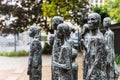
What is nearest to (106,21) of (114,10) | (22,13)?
(22,13)

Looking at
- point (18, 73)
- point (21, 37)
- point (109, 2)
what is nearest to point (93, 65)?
point (18, 73)

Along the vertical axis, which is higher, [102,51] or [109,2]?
[102,51]

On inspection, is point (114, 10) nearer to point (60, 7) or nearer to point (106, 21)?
point (60, 7)

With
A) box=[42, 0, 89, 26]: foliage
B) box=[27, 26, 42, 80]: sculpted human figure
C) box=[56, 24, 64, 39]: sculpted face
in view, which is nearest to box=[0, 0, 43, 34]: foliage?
box=[42, 0, 89, 26]: foliage

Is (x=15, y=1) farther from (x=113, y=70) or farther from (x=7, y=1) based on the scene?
(x=113, y=70)

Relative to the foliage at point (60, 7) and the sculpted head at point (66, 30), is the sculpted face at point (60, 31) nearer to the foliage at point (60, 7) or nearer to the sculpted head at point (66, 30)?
the sculpted head at point (66, 30)

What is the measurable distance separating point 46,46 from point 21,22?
2.91m

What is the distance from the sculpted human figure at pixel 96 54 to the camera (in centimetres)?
696

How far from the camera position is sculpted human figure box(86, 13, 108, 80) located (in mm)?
6957

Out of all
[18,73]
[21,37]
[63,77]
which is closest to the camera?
[63,77]

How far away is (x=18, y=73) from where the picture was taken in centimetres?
2055

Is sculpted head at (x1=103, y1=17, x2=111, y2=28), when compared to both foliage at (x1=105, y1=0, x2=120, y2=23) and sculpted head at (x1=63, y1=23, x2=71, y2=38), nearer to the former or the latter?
sculpted head at (x1=63, y1=23, x2=71, y2=38)

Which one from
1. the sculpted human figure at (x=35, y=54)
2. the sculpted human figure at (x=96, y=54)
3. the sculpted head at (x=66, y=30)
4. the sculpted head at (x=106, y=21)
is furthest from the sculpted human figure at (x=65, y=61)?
the sculpted head at (x=106, y=21)

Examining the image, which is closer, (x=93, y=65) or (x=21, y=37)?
(x=93, y=65)
